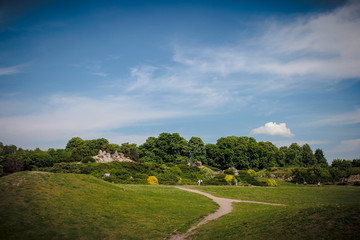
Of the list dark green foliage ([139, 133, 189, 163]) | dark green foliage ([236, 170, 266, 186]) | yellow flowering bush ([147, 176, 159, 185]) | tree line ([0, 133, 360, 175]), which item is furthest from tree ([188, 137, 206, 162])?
yellow flowering bush ([147, 176, 159, 185])

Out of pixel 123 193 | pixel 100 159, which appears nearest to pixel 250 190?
pixel 123 193

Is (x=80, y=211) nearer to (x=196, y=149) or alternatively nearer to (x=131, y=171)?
(x=131, y=171)

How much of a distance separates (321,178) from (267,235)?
154 ft

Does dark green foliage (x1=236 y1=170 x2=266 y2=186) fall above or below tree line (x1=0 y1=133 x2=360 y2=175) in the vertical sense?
below

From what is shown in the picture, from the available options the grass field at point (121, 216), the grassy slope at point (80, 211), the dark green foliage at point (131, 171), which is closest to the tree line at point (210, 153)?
the dark green foliage at point (131, 171)

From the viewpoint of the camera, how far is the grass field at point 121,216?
10.7 m

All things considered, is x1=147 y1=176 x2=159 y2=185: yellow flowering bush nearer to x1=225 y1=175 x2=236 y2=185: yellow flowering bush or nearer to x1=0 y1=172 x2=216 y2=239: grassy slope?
x1=225 y1=175 x2=236 y2=185: yellow flowering bush

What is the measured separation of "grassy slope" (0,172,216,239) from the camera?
13.4 metres

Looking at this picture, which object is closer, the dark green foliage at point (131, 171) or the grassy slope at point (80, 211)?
the grassy slope at point (80, 211)

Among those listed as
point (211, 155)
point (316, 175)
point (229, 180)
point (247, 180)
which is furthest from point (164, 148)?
point (316, 175)

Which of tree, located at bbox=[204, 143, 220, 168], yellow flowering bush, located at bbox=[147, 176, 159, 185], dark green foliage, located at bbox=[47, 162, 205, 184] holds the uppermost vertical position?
tree, located at bbox=[204, 143, 220, 168]

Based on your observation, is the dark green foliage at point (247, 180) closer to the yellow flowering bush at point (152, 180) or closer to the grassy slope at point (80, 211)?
the yellow flowering bush at point (152, 180)

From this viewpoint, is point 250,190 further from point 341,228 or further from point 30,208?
point 30,208

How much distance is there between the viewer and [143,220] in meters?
17.1
